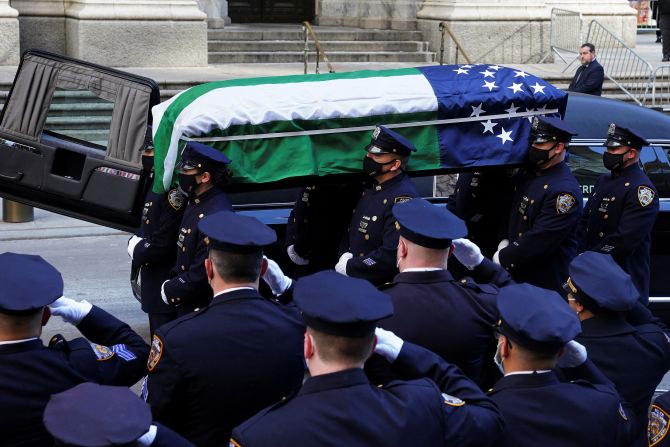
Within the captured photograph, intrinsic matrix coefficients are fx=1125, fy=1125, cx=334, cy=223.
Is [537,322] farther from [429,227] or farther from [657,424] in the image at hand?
[429,227]

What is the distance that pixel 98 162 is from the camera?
7.38 metres

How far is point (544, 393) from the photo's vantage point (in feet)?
11.7

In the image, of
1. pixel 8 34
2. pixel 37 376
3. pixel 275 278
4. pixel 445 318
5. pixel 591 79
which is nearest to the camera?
pixel 37 376

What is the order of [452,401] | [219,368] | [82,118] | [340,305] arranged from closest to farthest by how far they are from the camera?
[340,305] → [452,401] → [219,368] → [82,118]

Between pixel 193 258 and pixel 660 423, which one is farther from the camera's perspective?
pixel 193 258

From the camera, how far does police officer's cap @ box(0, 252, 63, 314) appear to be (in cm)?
357

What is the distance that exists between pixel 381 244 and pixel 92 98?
8.31 metres

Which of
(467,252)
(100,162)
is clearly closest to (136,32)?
(100,162)

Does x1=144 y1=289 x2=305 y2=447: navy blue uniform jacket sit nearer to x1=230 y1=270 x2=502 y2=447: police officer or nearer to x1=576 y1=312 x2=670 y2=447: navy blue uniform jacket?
x1=230 y1=270 x2=502 y2=447: police officer

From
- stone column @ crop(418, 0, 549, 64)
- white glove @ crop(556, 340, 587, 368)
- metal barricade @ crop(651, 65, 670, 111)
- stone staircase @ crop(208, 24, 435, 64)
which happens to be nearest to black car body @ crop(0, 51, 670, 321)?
white glove @ crop(556, 340, 587, 368)

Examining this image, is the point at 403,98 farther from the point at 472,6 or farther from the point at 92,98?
the point at 472,6

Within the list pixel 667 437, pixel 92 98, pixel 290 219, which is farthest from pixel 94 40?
pixel 667 437

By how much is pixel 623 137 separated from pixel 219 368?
3.82 meters

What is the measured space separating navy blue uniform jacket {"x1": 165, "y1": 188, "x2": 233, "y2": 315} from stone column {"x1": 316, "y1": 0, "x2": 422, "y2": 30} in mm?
13391
